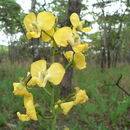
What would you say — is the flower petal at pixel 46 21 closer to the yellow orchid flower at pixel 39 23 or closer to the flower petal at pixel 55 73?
the yellow orchid flower at pixel 39 23

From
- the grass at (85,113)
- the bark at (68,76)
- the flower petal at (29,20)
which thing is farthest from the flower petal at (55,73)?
the bark at (68,76)

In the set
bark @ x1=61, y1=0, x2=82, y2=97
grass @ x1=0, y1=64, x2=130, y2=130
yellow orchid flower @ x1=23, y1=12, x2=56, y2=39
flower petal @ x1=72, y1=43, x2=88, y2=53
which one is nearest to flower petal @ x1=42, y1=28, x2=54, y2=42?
yellow orchid flower @ x1=23, y1=12, x2=56, y2=39

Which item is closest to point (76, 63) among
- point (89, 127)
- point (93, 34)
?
point (89, 127)

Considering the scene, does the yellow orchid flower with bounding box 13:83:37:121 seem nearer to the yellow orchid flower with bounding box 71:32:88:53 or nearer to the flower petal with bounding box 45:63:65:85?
the flower petal with bounding box 45:63:65:85

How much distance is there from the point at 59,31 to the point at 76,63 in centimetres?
17

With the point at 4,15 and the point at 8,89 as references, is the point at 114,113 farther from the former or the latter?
the point at 4,15

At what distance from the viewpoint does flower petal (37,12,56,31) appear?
130 centimetres

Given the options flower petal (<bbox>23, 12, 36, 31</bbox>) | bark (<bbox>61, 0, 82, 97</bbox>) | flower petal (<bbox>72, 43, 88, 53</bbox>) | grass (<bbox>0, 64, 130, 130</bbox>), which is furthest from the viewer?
bark (<bbox>61, 0, 82, 97</bbox>)

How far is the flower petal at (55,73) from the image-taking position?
49.9 inches

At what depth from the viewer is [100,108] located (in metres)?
5.12

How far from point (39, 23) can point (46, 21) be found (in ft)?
0.12

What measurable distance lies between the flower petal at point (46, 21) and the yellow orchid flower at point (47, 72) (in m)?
0.16

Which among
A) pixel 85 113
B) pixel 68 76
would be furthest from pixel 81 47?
pixel 68 76

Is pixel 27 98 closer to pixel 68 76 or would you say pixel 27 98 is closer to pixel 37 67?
pixel 37 67
